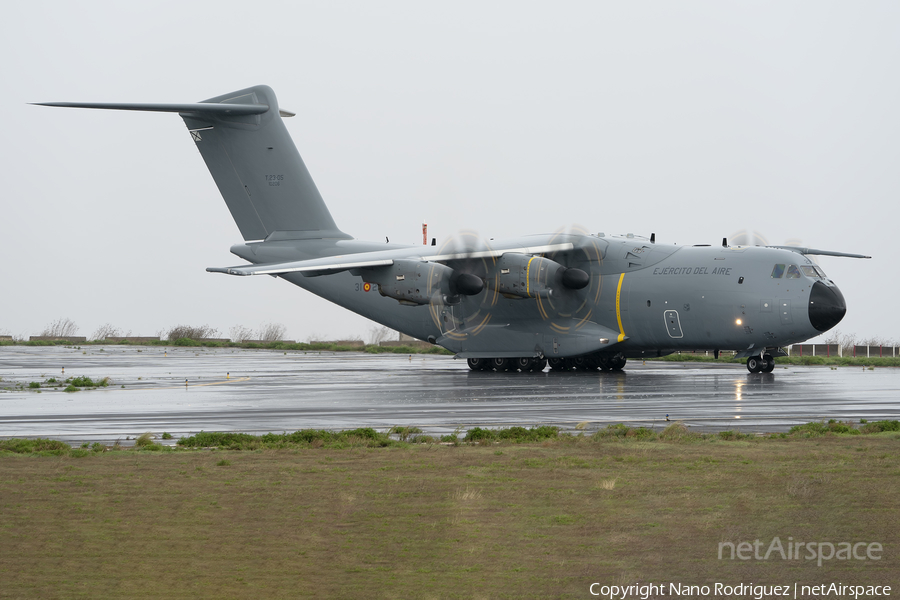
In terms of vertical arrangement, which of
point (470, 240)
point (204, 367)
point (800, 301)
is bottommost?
point (204, 367)

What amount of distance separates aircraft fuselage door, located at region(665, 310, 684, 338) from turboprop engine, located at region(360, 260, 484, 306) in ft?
18.4

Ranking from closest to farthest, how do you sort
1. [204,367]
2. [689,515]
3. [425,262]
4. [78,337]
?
[689,515] < [425,262] < [204,367] < [78,337]

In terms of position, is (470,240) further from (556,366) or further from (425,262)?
(556,366)

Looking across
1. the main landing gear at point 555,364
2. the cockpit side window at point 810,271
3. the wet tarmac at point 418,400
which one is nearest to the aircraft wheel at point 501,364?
the main landing gear at point 555,364

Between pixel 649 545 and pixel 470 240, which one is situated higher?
pixel 470 240

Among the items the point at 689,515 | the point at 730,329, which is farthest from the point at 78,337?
the point at 689,515

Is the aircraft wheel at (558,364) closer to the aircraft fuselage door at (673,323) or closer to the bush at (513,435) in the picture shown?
the aircraft fuselage door at (673,323)

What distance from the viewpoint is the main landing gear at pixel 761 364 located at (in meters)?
Answer: 26.7

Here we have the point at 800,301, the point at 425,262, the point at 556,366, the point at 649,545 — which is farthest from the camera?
the point at 556,366

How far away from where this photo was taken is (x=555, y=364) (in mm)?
30016

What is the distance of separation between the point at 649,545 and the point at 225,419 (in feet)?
31.2

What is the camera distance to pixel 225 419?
1397 cm

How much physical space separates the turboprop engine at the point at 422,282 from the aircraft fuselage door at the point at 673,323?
5.62 m

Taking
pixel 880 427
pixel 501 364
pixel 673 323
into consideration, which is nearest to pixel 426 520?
pixel 880 427
